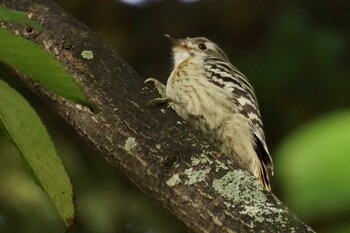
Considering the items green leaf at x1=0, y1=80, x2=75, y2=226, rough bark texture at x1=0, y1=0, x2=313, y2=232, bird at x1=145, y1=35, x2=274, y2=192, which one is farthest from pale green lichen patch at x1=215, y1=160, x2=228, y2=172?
bird at x1=145, y1=35, x2=274, y2=192

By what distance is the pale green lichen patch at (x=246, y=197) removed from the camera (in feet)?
6.83

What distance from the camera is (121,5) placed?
5754 millimetres

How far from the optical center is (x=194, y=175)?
2.32 metres

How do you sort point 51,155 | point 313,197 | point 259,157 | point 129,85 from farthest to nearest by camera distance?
point 259,157, point 129,85, point 51,155, point 313,197

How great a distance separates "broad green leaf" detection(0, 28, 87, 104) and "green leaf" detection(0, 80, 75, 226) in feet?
0.12

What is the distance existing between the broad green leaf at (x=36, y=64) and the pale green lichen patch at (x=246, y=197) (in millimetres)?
1217

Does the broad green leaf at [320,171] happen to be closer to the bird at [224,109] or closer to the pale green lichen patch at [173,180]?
the pale green lichen patch at [173,180]

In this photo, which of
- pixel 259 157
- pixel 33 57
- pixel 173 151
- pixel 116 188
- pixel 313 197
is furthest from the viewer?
pixel 116 188

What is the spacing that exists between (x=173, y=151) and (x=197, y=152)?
8 cm

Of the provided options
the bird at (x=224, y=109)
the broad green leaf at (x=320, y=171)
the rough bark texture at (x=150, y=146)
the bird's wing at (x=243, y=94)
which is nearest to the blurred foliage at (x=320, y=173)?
the broad green leaf at (x=320, y=171)

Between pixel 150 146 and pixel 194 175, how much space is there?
209mm

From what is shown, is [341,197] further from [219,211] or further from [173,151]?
[173,151]

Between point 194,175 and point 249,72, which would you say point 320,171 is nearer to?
point 194,175

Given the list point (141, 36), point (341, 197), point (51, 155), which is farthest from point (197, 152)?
point (141, 36)
